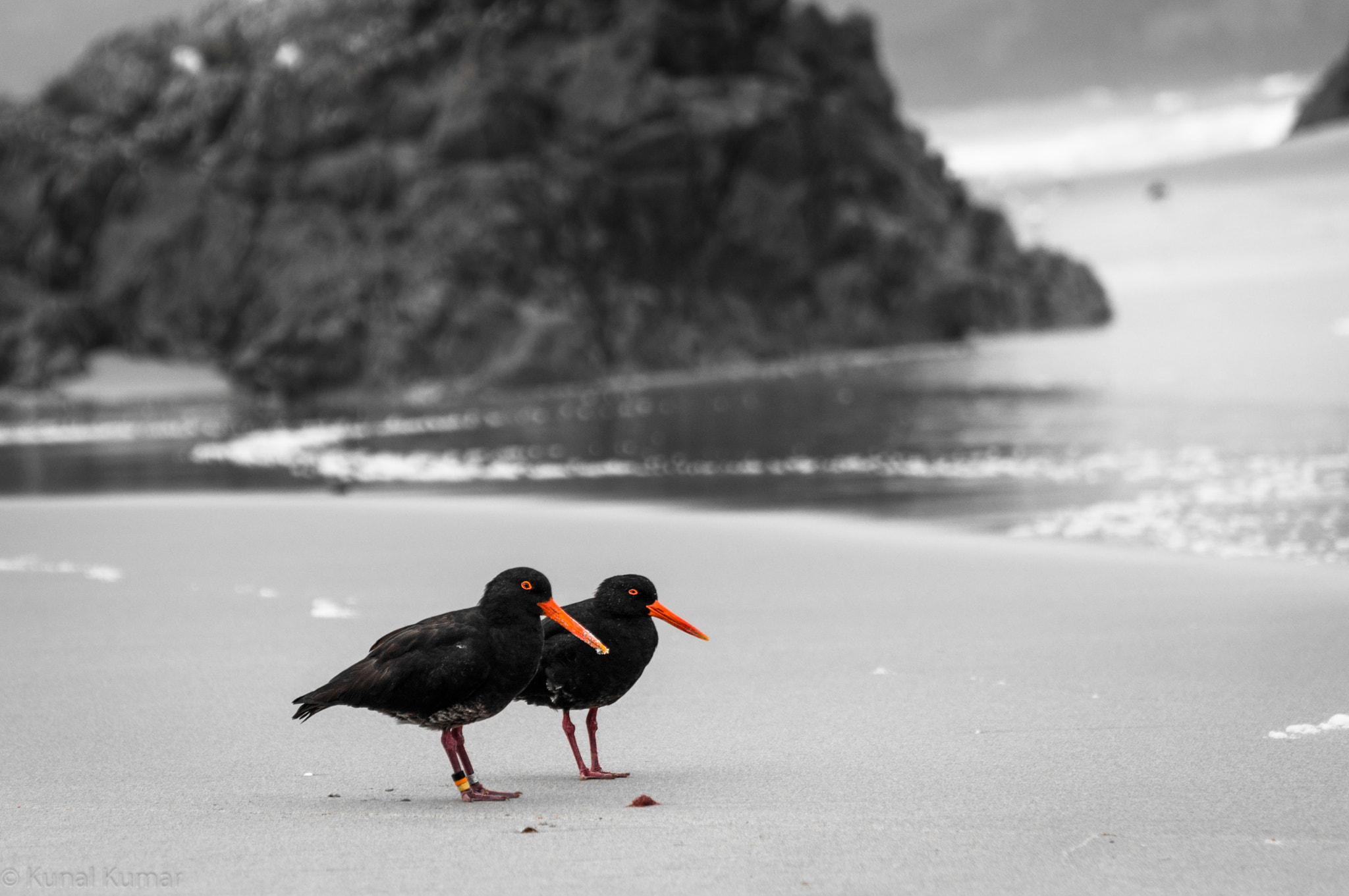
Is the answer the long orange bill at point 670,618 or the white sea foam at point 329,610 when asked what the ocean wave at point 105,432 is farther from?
the long orange bill at point 670,618

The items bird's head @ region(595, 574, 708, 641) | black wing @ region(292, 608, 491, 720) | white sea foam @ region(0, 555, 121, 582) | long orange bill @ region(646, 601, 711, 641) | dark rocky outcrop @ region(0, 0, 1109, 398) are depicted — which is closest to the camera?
black wing @ region(292, 608, 491, 720)

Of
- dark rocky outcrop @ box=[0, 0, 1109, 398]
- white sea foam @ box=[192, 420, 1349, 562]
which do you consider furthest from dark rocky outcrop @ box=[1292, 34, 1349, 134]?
white sea foam @ box=[192, 420, 1349, 562]

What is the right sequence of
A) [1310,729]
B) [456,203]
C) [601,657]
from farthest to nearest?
[456,203]
[1310,729]
[601,657]

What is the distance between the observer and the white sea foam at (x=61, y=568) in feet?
36.3

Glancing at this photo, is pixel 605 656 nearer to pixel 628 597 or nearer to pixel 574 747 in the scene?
pixel 628 597

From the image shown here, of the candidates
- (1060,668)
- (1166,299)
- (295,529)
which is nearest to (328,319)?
(295,529)

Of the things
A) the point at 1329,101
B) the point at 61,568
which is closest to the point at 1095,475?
the point at 61,568

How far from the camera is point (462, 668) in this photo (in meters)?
4.67

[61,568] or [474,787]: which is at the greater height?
[61,568]

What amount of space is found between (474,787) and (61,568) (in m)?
8.49

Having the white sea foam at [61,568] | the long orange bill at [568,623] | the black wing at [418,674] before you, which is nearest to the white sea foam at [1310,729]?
the long orange bill at [568,623]

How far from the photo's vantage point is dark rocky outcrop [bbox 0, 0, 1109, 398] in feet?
199

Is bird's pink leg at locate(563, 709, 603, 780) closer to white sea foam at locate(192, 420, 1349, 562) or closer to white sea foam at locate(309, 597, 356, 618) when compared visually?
white sea foam at locate(309, 597, 356, 618)

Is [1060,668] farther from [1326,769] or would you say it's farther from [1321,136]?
[1321,136]
